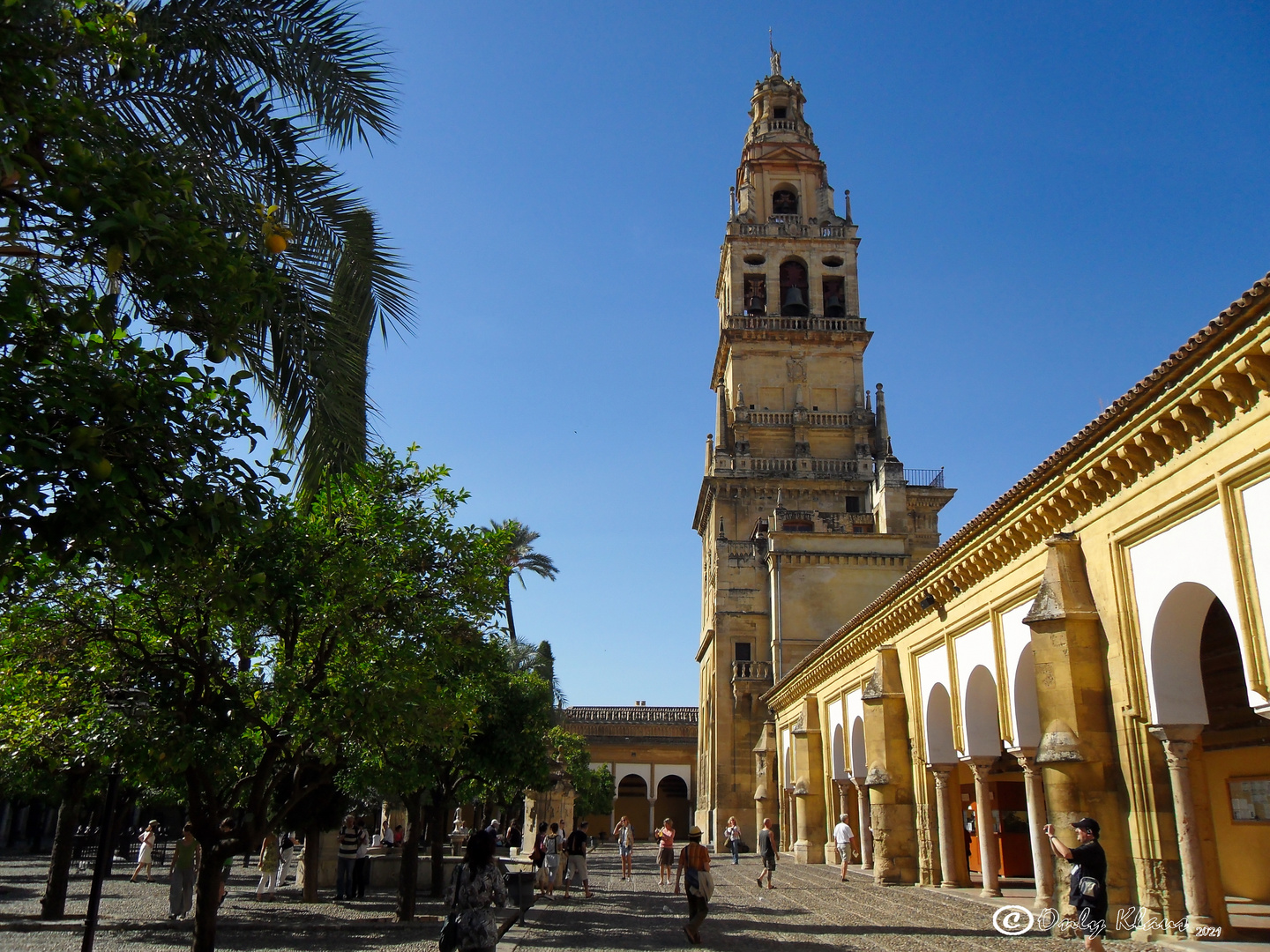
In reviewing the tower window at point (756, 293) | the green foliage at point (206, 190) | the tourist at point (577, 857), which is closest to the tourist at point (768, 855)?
the tourist at point (577, 857)

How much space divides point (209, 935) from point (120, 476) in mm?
6438

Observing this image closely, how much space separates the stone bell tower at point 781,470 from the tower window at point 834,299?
0.07 metres

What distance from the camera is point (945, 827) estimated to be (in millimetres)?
17641

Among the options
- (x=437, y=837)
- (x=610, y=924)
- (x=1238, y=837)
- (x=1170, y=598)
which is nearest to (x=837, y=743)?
(x=437, y=837)

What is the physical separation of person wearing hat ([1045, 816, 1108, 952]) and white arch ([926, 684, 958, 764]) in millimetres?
9213

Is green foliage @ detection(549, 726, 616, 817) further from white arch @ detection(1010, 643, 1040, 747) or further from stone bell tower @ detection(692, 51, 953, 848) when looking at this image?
white arch @ detection(1010, 643, 1040, 747)

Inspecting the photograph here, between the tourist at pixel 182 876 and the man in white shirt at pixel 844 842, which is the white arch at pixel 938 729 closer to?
the man in white shirt at pixel 844 842

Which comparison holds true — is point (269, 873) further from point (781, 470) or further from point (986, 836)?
point (781, 470)

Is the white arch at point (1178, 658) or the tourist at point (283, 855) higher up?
the white arch at point (1178, 658)

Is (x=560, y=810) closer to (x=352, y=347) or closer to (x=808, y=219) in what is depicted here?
(x=352, y=347)

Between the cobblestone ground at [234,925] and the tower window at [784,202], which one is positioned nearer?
the cobblestone ground at [234,925]

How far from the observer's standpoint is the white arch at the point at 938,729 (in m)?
17.4

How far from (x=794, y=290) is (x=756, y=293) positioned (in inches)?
74.7

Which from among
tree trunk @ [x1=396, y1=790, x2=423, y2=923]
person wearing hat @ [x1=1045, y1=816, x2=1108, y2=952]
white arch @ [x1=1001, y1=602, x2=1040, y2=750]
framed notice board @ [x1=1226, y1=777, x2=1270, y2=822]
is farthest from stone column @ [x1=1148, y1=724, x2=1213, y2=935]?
tree trunk @ [x1=396, y1=790, x2=423, y2=923]
